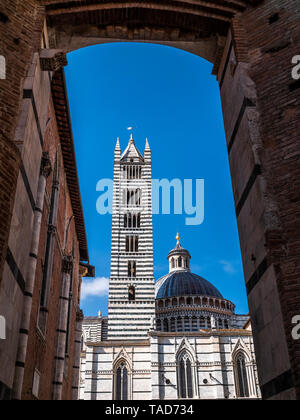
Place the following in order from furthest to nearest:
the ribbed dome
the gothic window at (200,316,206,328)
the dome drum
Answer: the ribbed dome < the dome drum < the gothic window at (200,316,206,328)

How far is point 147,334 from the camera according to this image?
36500mm

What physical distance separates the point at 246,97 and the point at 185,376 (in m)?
30.9

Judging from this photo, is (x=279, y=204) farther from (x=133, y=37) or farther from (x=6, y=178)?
(x=133, y=37)

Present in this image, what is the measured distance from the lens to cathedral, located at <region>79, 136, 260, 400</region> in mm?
32844

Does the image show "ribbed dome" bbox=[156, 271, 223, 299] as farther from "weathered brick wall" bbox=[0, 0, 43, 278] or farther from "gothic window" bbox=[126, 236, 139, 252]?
"weathered brick wall" bbox=[0, 0, 43, 278]

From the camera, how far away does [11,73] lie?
6070mm

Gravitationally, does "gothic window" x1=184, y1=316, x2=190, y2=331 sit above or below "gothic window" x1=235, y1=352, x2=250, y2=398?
above

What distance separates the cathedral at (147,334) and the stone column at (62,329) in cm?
2189

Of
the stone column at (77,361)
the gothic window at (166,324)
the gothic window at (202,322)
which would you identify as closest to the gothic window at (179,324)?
the gothic window at (166,324)

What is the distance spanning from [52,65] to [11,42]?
69 centimetres

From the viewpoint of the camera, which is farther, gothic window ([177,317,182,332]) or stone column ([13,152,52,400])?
gothic window ([177,317,182,332])

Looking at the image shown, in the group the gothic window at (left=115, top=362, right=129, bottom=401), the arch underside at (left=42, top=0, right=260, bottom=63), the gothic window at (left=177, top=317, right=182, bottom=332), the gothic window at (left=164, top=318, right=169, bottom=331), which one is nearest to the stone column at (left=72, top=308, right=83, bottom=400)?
the arch underside at (left=42, top=0, right=260, bottom=63)

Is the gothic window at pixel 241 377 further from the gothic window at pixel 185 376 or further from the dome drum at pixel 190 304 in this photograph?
the dome drum at pixel 190 304

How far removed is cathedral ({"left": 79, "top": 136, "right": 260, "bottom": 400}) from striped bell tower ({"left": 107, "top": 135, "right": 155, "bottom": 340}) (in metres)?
0.09
